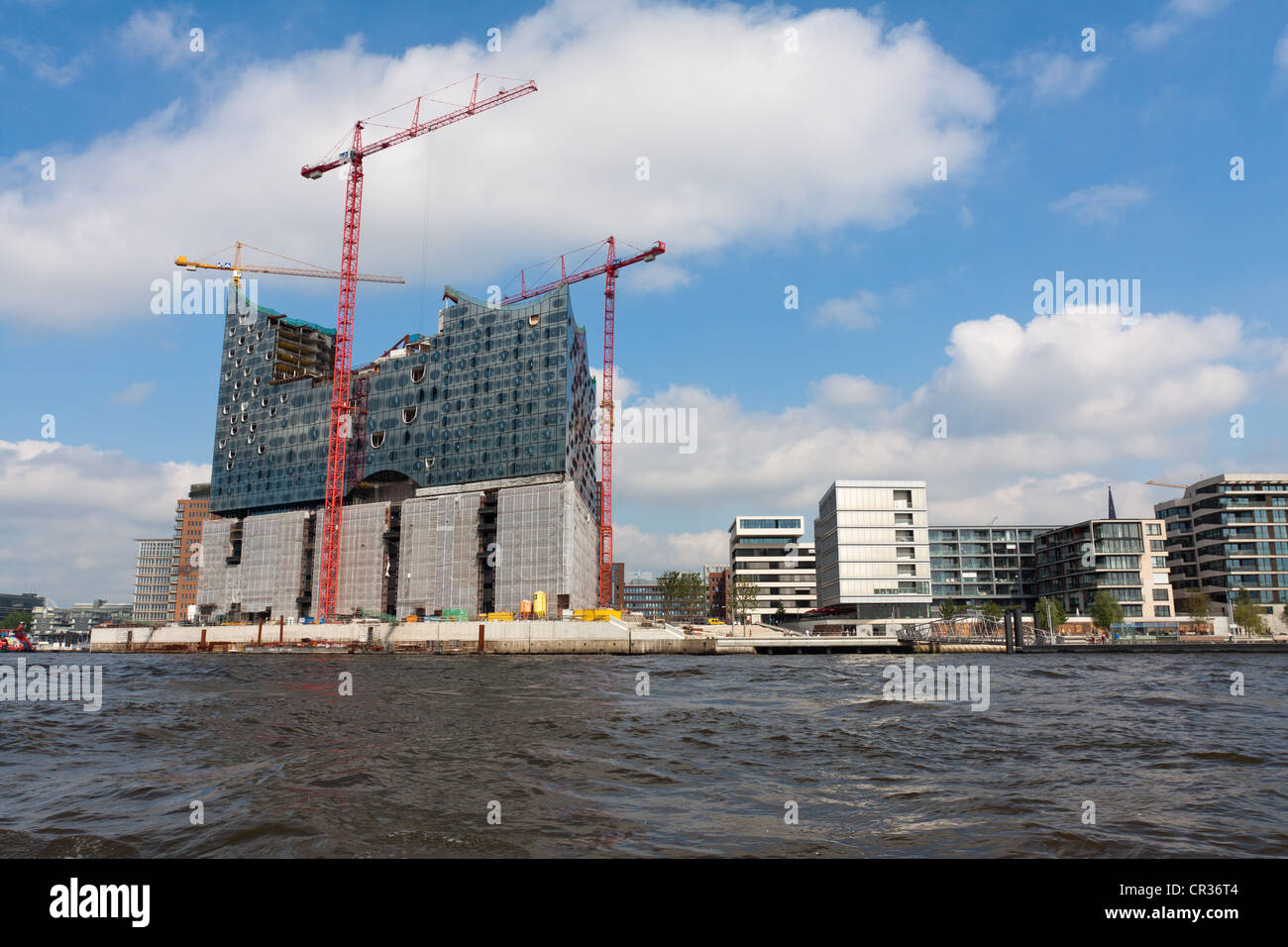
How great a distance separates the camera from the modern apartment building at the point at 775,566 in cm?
18100

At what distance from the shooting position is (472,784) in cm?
1493

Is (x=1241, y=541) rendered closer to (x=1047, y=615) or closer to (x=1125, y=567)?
(x=1125, y=567)

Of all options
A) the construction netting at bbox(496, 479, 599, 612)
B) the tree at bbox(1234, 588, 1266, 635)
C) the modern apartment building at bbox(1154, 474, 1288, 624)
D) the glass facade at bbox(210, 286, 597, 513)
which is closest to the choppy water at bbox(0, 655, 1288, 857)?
the construction netting at bbox(496, 479, 599, 612)

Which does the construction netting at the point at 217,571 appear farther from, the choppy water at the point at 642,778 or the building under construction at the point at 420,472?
the choppy water at the point at 642,778

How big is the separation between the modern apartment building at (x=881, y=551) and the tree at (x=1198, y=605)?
41.4 metres

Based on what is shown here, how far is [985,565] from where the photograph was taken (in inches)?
6816

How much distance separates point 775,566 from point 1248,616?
8832 cm

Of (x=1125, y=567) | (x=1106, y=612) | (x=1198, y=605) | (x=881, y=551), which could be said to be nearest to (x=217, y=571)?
(x=881, y=551)

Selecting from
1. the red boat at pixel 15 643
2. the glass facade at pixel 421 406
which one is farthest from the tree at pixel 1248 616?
the red boat at pixel 15 643

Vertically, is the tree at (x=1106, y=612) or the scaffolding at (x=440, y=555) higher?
the scaffolding at (x=440, y=555)

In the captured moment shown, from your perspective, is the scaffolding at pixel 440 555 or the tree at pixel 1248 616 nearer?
the tree at pixel 1248 616
